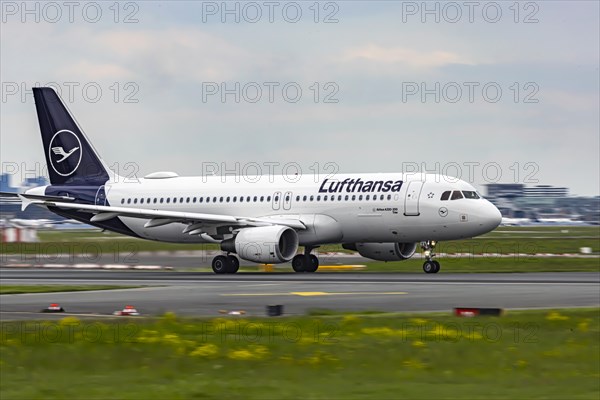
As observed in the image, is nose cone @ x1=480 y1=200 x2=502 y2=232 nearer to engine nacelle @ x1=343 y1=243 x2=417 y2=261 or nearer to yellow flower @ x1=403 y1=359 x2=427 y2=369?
engine nacelle @ x1=343 y1=243 x2=417 y2=261

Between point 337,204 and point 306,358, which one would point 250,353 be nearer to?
point 306,358

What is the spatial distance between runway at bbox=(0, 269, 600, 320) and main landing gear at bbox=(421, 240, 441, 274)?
289cm

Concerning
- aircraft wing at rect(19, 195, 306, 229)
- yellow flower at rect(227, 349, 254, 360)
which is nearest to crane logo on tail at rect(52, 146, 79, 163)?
aircraft wing at rect(19, 195, 306, 229)

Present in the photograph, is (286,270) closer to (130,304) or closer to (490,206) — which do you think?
(490,206)

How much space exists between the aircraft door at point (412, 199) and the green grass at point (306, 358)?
21.9m

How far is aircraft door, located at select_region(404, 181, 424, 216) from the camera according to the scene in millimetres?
44469

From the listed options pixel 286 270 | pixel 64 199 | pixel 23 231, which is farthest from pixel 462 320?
pixel 23 231

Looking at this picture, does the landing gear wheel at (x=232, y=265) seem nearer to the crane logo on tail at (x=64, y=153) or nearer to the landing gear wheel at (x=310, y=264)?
the landing gear wheel at (x=310, y=264)

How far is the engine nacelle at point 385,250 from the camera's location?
4819 centimetres

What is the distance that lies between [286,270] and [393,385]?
3618 cm

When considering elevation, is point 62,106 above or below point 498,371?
above

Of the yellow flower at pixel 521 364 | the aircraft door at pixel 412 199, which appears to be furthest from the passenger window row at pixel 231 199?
the yellow flower at pixel 521 364

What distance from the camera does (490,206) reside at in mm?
44625

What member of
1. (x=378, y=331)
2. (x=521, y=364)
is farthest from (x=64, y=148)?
(x=521, y=364)
